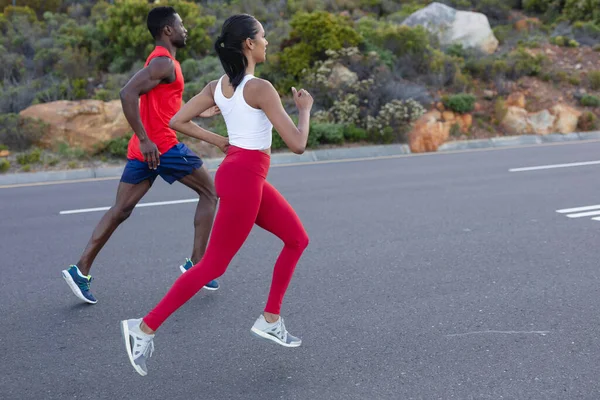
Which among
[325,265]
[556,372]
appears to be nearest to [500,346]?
[556,372]

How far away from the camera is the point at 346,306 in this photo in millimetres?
4965

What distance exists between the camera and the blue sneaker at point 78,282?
503cm

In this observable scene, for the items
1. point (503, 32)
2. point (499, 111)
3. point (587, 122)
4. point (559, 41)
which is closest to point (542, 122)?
point (499, 111)

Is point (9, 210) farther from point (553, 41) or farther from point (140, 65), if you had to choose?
point (553, 41)

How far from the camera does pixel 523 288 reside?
17.2 ft

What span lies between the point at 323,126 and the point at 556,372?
419 inches

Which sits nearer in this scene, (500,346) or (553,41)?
(500,346)

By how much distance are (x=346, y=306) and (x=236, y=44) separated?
6.51 ft

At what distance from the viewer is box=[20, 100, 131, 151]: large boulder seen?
1328 cm

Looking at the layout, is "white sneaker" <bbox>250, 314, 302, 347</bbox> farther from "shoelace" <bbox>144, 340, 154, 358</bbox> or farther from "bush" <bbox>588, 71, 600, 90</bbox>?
"bush" <bbox>588, 71, 600, 90</bbox>

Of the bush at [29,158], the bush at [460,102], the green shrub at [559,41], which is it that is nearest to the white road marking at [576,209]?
the bush at [460,102]

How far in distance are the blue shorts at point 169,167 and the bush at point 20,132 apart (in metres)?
8.79

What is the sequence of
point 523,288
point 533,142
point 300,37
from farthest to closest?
point 300,37, point 533,142, point 523,288

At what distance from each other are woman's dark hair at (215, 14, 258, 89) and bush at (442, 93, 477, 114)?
41.8 feet
